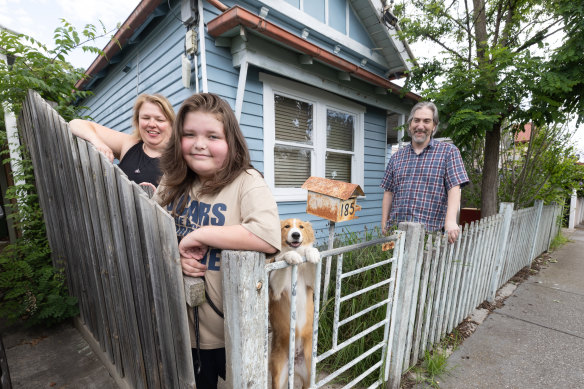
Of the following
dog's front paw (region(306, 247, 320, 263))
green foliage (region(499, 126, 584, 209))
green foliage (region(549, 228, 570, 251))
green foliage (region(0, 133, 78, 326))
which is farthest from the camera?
green foliage (region(549, 228, 570, 251))

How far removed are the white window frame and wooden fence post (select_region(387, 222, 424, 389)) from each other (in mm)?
2295

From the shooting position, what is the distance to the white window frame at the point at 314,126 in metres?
3.71

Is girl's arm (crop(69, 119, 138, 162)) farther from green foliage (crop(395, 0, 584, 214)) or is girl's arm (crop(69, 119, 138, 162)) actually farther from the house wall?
green foliage (crop(395, 0, 584, 214))

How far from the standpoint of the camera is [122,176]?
42.9 inches

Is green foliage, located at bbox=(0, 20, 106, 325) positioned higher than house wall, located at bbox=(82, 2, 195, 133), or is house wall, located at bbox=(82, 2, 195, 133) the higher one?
house wall, located at bbox=(82, 2, 195, 133)

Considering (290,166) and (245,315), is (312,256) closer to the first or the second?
(245,315)

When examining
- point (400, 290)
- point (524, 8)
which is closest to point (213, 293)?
point (400, 290)

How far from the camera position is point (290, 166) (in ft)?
13.8

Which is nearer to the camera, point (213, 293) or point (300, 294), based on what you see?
point (213, 293)

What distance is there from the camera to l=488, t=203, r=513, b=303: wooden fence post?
10.3 feet

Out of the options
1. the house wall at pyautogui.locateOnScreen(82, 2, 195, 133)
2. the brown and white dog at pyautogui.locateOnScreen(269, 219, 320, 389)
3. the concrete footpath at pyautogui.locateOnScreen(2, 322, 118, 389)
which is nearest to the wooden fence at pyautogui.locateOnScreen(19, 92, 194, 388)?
the concrete footpath at pyautogui.locateOnScreen(2, 322, 118, 389)

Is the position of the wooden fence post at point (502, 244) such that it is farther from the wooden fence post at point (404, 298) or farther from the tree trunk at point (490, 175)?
the wooden fence post at point (404, 298)

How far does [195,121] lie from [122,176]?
41 cm

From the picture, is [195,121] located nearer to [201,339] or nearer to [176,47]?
[201,339]
